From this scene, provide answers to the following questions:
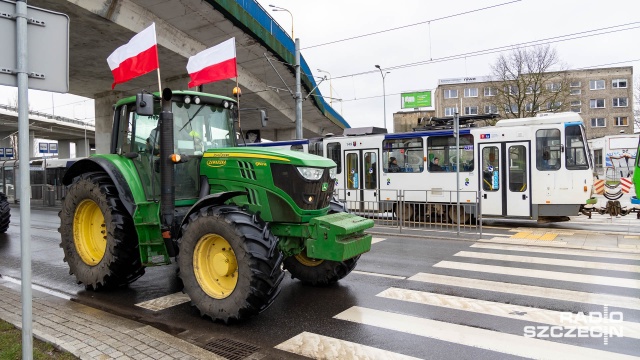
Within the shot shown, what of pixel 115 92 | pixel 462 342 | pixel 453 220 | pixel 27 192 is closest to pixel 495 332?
pixel 462 342

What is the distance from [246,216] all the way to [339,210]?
1.64 meters

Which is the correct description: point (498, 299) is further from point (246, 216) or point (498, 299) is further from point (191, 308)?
point (191, 308)

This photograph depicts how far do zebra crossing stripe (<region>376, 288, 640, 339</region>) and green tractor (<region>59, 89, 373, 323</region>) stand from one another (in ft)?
3.13

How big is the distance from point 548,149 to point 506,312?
9928mm

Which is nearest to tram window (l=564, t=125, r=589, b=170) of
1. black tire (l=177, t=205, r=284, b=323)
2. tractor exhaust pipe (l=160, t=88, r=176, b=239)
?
black tire (l=177, t=205, r=284, b=323)

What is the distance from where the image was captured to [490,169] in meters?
14.3

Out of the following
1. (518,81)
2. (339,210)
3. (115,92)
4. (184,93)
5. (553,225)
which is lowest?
(553,225)

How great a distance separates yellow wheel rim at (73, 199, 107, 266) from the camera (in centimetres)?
664

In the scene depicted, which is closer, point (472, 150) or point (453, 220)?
point (453, 220)

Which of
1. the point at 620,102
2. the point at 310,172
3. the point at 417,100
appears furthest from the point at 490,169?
the point at 620,102

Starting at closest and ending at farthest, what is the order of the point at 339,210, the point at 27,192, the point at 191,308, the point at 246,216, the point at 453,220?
the point at 27,192 < the point at 246,216 < the point at 191,308 < the point at 339,210 < the point at 453,220

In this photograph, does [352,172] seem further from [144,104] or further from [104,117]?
[104,117]

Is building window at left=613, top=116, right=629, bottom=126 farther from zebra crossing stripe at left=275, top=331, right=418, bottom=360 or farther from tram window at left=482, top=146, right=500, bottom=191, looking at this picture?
zebra crossing stripe at left=275, top=331, right=418, bottom=360

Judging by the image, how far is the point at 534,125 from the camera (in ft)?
45.4
